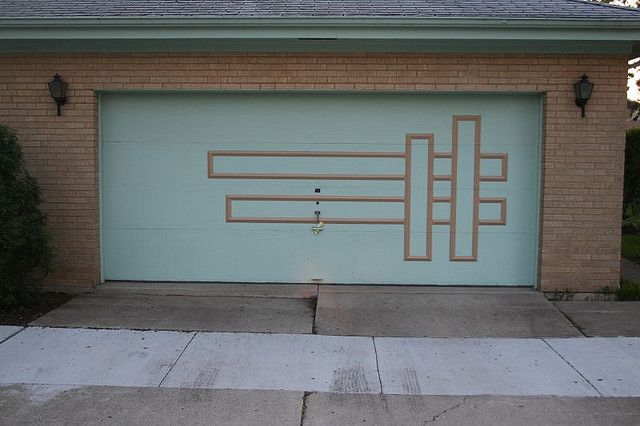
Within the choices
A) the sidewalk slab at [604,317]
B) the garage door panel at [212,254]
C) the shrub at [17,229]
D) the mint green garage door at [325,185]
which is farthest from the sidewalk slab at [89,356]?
the sidewalk slab at [604,317]

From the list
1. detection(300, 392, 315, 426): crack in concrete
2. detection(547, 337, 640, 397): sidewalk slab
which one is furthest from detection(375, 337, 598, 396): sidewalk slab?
detection(300, 392, 315, 426): crack in concrete

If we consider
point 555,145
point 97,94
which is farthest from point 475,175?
point 97,94

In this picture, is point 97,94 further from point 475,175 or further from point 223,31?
point 475,175

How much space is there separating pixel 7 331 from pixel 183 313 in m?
1.79

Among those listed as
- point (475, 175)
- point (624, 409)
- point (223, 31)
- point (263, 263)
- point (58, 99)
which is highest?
point (223, 31)

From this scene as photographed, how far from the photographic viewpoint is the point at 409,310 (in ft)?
24.1

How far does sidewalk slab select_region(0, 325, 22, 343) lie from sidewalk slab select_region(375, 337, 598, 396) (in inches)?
145

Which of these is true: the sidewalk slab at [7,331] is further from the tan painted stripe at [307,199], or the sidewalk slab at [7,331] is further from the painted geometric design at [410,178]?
the painted geometric design at [410,178]

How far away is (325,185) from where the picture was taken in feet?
27.2

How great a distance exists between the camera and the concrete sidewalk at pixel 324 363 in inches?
209

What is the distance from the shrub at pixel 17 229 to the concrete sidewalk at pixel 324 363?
83 cm

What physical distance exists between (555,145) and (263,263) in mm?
3960

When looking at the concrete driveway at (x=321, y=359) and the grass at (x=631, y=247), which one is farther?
the grass at (x=631, y=247)

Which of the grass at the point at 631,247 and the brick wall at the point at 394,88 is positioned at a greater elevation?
the brick wall at the point at 394,88
